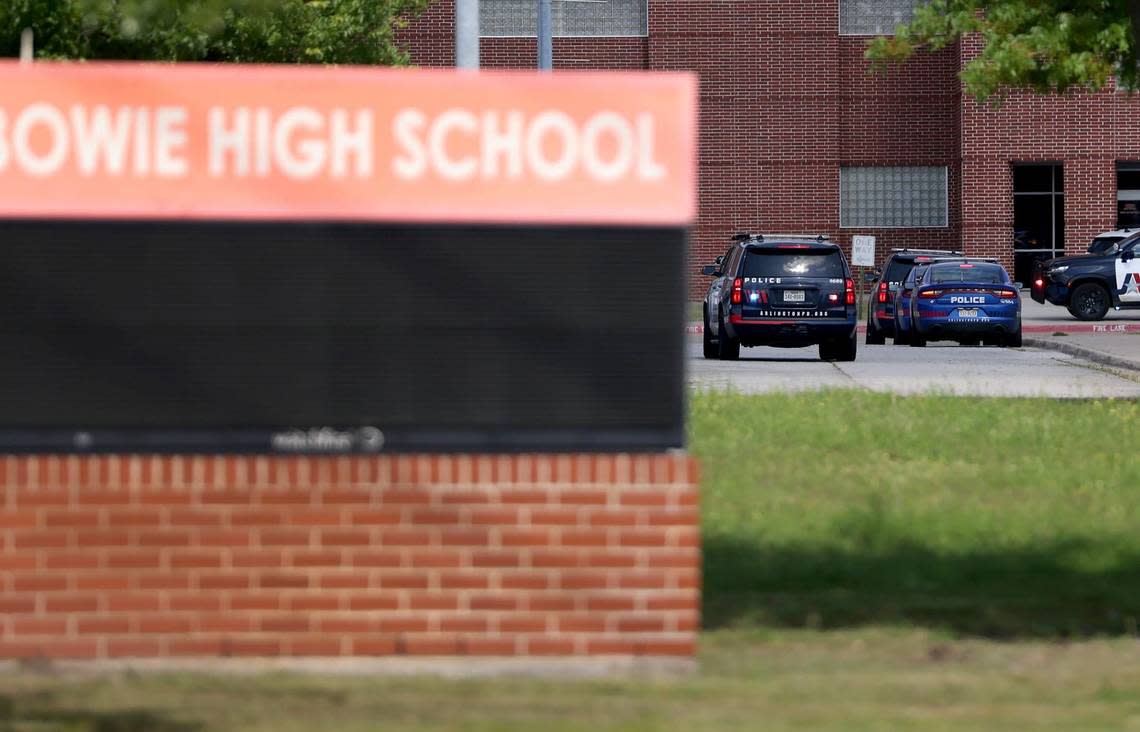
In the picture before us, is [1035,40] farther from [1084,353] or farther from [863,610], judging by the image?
[863,610]

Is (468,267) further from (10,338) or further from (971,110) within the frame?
(971,110)

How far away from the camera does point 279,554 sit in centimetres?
760

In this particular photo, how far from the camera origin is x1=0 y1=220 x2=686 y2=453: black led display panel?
757cm

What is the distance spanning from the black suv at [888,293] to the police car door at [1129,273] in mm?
3652

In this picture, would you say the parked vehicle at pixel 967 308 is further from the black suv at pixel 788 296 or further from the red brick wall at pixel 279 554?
the red brick wall at pixel 279 554

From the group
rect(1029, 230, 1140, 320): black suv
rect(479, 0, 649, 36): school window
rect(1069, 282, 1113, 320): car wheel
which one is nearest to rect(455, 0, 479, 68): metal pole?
rect(1029, 230, 1140, 320): black suv

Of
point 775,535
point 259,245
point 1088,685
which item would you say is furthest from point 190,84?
point 775,535

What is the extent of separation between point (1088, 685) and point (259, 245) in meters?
3.43

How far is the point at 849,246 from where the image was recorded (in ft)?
191

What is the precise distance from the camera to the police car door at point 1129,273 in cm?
4094

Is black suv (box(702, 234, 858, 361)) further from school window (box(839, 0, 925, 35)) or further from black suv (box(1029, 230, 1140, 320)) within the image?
school window (box(839, 0, 925, 35))

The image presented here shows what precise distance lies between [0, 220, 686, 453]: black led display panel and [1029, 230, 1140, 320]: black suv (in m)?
35.0

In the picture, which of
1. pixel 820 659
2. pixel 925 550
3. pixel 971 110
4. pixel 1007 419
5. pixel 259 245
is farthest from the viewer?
pixel 971 110

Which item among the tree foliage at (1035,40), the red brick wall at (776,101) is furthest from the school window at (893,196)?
the tree foliage at (1035,40)
